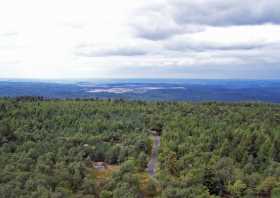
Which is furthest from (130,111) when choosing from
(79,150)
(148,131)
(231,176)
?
(231,176)

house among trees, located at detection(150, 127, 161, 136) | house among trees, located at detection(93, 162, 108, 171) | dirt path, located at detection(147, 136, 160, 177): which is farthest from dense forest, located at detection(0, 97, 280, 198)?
dirt path, located at detection(147, 136, 160, 177)

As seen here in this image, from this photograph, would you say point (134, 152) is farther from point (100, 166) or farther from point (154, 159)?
point (100, 166)

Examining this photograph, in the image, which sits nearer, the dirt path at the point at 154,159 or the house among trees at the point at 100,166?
the dirt path at the point at 154,159

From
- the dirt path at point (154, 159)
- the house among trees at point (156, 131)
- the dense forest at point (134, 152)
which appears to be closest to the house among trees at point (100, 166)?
the dense forest at point (134, 152)

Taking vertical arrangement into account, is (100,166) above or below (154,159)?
below

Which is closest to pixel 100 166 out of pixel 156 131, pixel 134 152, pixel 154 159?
pixel 134 152

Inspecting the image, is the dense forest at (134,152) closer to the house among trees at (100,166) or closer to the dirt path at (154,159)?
the house among trees at (100,166)

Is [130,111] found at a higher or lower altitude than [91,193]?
higher

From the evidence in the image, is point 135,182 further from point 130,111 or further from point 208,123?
point 130,111

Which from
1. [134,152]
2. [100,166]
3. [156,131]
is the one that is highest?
[156,131]
